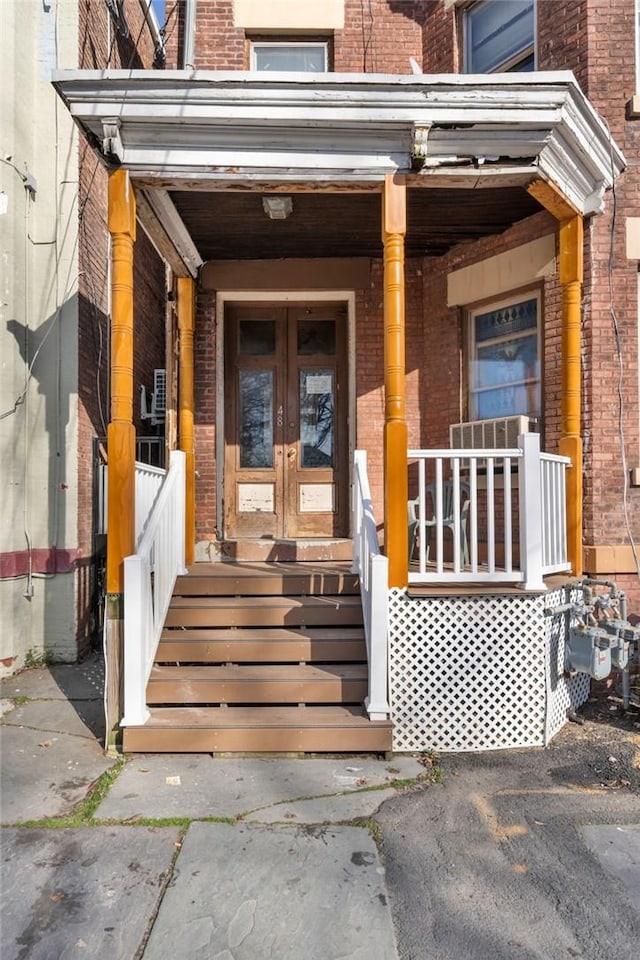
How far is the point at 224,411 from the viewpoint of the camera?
6.47 meters

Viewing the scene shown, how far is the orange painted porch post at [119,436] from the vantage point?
388 centimetres

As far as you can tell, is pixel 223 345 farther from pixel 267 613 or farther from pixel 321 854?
pixel 321 854

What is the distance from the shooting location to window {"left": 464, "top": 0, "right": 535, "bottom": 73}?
18.4 feet

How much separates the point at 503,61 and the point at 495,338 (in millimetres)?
2622

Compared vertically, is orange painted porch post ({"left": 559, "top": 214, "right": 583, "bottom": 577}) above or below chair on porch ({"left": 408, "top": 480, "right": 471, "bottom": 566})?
above

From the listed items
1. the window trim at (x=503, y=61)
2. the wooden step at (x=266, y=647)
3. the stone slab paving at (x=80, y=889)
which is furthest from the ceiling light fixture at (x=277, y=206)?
the stone slab paving at (x=80, y=889)

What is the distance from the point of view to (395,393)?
406cm

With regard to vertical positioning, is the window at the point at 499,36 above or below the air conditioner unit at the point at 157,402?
above

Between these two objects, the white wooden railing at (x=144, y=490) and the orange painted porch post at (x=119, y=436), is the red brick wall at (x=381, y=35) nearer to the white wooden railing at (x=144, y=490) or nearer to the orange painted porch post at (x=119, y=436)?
the orange painted porch post at (x=119, y=436)

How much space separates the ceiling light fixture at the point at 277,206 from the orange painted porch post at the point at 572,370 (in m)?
2.15

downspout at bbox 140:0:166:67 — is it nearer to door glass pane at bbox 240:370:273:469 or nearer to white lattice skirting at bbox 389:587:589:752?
door glass pane at bbox 240:370:273:469

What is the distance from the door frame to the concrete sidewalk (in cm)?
294

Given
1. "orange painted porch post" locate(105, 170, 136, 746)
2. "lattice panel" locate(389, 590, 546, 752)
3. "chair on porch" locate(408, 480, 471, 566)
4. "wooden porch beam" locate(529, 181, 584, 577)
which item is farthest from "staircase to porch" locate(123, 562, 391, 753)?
"wooden porch beam" locate(529, 181, 584, 577)

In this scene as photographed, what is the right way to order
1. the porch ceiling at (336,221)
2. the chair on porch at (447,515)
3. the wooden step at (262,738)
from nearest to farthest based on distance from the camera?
the wooden step at (262,738) < the porch ceiling at (336,221) < the chair on porch at (447,515)
